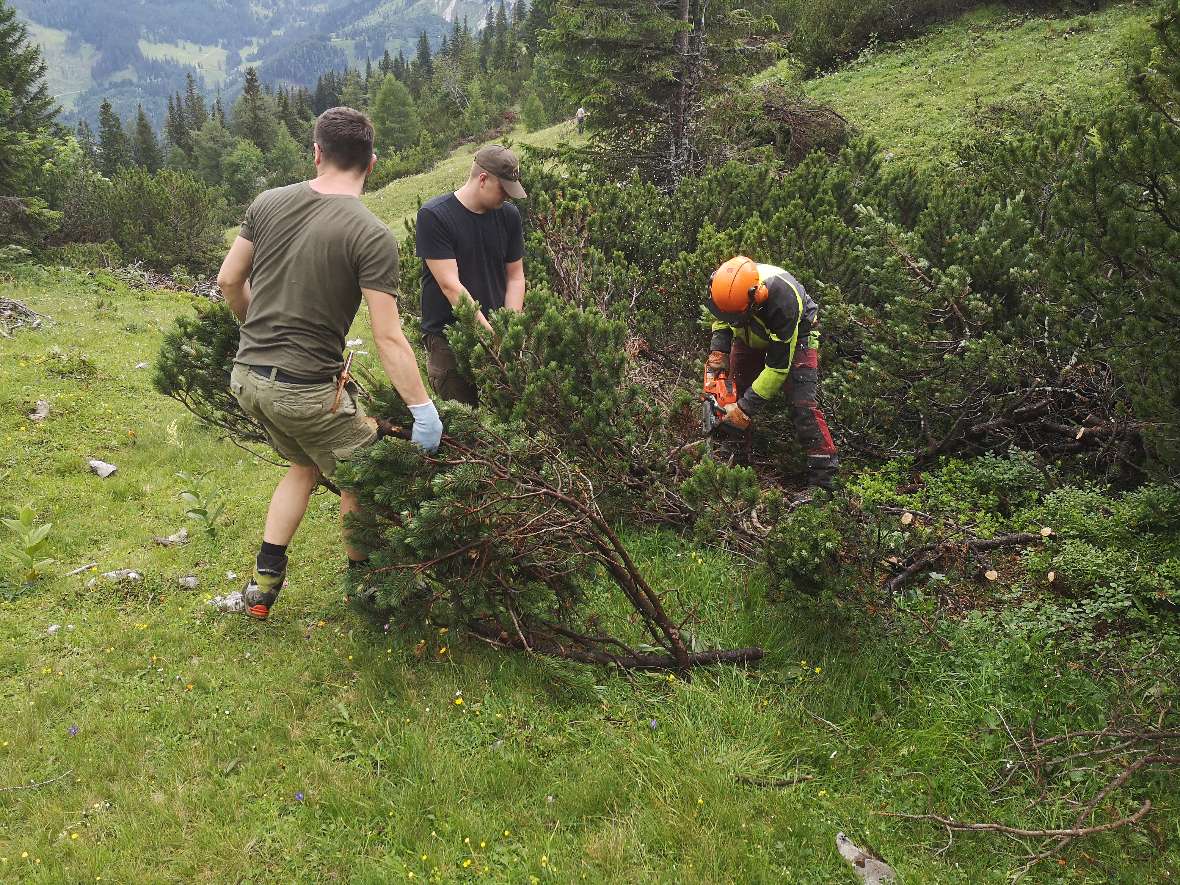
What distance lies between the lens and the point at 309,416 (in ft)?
11.1

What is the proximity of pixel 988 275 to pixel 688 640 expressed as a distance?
13.0ft

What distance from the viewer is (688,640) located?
3723mm

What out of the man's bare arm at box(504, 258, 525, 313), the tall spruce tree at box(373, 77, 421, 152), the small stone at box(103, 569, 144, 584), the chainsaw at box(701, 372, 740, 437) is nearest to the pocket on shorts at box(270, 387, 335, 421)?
the man's bare arm at box(504, 258, 525, 313)

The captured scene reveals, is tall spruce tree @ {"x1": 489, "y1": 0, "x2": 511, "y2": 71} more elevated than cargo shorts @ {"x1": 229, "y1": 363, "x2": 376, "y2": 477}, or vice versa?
tall spruce tree @ {"x1": 489, "y1": 0, "x2": 511, "y2": 71}

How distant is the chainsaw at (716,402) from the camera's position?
4.99 metres

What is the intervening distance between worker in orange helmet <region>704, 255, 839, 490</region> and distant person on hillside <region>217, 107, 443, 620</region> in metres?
2.26

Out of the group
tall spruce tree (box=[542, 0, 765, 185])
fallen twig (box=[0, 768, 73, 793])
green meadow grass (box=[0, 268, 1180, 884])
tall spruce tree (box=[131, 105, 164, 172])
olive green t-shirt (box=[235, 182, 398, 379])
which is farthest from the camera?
tall spruce tree (box=[131, 105, 164, 172])

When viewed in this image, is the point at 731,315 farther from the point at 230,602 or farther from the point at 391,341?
the point at 230,602

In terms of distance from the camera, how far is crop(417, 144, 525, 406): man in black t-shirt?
4277 mm

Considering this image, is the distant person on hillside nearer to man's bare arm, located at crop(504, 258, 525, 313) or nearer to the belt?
the belt

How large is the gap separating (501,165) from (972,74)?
21.0 m

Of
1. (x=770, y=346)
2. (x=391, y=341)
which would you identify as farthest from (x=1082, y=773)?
(x=391, y=341)

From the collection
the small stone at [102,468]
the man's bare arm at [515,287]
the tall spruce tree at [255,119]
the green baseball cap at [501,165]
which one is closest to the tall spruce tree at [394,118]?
the tall spruce tree at [255,119]

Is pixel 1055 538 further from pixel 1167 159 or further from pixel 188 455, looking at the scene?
pixel 188 455
